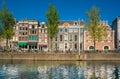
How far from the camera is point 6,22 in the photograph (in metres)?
86.2

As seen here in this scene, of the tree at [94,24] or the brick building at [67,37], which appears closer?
the tree at [94,24]

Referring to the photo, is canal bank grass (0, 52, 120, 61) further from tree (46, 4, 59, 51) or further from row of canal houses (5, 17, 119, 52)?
row of canal houses (5, 17, 119, 52)

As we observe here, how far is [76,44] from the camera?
108625 mm

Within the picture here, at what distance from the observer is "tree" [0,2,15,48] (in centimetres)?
8525

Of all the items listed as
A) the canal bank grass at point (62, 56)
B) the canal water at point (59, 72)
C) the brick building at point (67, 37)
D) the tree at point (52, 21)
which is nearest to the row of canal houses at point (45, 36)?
the brick building at point (67, 37)

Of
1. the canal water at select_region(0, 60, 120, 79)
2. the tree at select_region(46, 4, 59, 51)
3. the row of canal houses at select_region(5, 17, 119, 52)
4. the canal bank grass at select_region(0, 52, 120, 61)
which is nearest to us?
the canal water at select_region(0, 60, 120, 79)

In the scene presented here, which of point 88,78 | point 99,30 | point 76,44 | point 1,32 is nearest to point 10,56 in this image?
point 1,32

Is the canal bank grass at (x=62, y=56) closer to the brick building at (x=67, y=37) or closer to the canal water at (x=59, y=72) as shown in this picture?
the canal water at (x=59, y=72)

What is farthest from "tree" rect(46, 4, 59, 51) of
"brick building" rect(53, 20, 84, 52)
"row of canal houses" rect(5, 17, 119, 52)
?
"brick building" rect(53, 20, 84, 52)

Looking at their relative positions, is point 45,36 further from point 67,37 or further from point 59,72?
point 59,72

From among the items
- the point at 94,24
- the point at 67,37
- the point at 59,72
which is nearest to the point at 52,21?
the point at 94,24

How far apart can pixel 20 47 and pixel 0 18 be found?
25494 millimetres

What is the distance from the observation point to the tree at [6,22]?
8525 cm

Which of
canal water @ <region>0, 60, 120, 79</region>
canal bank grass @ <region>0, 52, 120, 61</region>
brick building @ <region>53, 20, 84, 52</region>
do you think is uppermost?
brick building @ <region>53, 20, 84, 52</region>
